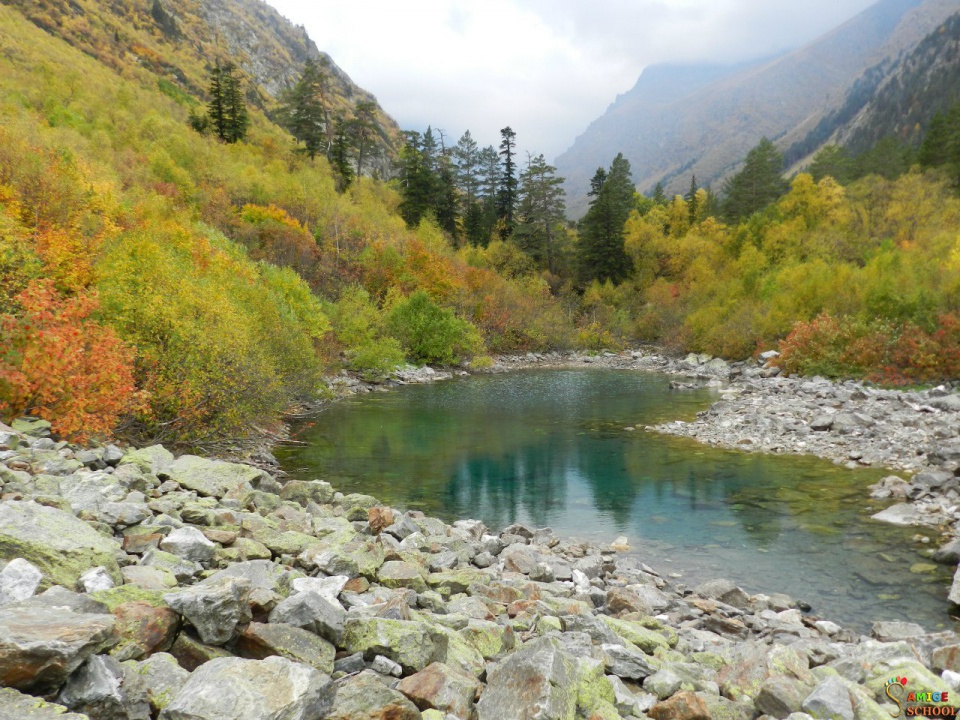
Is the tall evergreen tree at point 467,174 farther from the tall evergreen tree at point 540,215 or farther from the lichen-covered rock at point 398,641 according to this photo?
the lichen-covered rock at point 398,641

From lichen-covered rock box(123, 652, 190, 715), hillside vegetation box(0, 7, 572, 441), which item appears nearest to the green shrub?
hillside vegetation box(0, 7, 572, 441)

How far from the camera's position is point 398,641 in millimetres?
5199

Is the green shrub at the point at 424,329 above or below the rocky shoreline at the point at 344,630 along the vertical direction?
above

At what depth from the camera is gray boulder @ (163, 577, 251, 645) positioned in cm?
466

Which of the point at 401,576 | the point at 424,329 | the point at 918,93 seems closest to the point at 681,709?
the point at 401,576

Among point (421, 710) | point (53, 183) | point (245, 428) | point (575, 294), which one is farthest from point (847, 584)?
point (575, 294)

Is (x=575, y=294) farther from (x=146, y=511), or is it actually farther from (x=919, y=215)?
(x=146, y=511)

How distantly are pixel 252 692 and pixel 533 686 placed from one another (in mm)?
2233

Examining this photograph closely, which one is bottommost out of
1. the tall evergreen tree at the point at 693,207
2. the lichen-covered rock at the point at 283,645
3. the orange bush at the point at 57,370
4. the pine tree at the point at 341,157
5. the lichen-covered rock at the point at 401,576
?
the lichen-covered rock at the point at 401,576

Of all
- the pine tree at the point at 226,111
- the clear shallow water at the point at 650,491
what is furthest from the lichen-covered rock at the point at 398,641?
the pine tree at the point at 226,111

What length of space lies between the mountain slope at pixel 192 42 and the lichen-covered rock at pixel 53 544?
88.3 m

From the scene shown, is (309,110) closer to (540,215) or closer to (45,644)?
(540,215)

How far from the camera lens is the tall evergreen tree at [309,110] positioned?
79.2 meters

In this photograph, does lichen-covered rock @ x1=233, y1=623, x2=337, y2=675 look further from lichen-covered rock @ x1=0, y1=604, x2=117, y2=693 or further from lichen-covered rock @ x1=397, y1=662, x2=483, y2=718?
lichen-covered rock @ x1=0, y1=604, x2=117, y2=693
